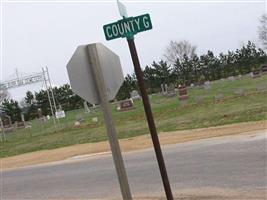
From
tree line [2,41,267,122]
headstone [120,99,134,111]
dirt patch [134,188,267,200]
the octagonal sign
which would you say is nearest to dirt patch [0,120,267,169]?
dirt patch [134,188,267,200]

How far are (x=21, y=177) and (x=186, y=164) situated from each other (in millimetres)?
6622

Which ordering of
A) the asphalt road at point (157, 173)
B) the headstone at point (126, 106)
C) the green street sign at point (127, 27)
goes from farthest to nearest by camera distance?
the headstone at point (126, 106), the asphalt road at point (157, 173), the green street sign at point (127, 27)

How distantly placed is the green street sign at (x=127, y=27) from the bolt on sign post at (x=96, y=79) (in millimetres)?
199

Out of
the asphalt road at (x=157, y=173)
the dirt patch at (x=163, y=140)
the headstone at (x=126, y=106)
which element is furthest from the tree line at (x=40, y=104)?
the asphalt road at (x=157, y=173)

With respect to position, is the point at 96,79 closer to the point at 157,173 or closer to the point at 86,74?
the point at 86,74

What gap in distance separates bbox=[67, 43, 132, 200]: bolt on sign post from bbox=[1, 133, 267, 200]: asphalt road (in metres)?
3.35

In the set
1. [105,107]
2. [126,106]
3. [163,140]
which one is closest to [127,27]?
[105,107]

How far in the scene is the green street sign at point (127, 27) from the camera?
6297 millimetres

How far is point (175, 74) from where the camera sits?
92.8 metres

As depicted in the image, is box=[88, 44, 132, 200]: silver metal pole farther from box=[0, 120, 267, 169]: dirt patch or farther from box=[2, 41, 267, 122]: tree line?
box=[2, 41, 267, 122]: tree line

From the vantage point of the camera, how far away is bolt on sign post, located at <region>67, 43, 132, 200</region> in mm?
6316

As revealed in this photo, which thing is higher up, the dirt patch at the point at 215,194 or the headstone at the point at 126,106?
the headstone at the point at 126,106

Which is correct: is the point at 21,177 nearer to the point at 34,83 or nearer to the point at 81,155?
the point at 81,155

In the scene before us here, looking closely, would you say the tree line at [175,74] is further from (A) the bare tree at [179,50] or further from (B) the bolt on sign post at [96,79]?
(B) the bolt on sign post at [96,79]
